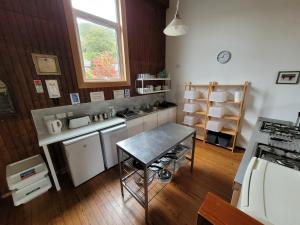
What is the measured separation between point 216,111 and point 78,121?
2.62m

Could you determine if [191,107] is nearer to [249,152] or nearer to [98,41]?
[249,152]

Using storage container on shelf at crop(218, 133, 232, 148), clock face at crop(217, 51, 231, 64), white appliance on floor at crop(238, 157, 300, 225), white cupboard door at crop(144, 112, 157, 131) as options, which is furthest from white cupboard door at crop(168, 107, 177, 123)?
white appliance on floor at crop(238, 157, 300, 225)

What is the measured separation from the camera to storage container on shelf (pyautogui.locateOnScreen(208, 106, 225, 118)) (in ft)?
8.68

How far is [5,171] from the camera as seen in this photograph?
171 cm

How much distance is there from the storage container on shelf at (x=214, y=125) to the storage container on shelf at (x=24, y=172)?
295 centimetres

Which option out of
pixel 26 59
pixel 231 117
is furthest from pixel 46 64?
pixel 231 117

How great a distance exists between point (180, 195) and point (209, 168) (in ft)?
2.64

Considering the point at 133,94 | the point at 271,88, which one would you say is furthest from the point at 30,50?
the point at 271,88

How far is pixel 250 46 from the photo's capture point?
2336mm

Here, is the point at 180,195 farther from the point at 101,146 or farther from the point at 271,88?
the point at 271,88

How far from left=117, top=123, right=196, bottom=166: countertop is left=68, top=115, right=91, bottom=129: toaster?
0.99 meters

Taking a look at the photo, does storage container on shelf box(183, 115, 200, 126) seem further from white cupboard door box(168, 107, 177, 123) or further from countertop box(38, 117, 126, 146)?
countertop box(38, 117, 126, 146)

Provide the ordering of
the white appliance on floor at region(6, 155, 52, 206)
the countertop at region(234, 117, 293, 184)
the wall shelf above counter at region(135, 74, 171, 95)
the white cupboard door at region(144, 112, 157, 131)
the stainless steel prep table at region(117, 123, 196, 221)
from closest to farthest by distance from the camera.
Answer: the countertop at region(234, 117, 293, 184)
the stainless steel prep table at region(117, 123, 196, 221)
the white appliance on floor at region(6, 155, 52, 206)
the white cupboard door at region(144, 112, 157, 131)
the wall shelf above counter at region(135, 74, 171, 95)

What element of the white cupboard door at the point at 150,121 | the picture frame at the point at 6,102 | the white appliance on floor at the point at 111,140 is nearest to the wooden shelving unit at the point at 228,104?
the white cupboard door at the point at 150,121
